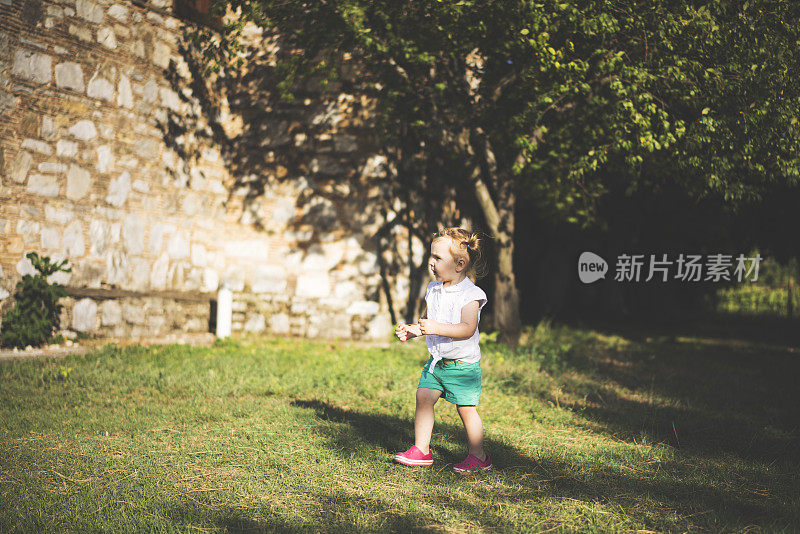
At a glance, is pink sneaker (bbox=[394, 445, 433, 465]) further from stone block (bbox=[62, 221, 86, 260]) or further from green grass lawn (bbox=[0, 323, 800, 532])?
stone block (bbox=[62, 221, 86, 260])

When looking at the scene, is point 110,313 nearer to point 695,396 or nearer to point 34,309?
point 34,309

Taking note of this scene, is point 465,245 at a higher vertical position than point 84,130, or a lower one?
lower

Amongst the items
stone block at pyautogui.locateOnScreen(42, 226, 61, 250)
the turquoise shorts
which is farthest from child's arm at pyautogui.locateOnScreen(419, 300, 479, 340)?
stone block at pyautogui.locateOnScreen(42, 226, 61, 250)

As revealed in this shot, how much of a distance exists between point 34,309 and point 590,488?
619 cm

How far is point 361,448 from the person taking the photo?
4.09m

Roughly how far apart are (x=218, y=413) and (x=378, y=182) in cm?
486

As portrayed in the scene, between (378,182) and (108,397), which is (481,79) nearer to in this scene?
(378,182)

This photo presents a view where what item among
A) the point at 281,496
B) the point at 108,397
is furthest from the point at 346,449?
the point at 108,397

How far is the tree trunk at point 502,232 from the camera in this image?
884cm

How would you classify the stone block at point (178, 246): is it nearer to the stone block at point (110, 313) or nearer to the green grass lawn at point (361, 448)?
the stone block at point (110, 313)

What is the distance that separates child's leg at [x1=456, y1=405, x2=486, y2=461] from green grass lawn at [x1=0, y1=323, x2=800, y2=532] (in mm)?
141

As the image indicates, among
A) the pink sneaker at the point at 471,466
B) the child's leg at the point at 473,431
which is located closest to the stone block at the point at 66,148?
the child's leg at the point at 473,431

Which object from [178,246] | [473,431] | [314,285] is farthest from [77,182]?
[473,431]

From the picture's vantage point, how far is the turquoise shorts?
148 inches
